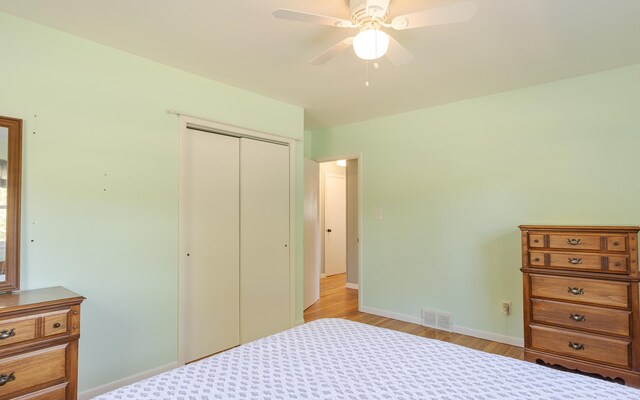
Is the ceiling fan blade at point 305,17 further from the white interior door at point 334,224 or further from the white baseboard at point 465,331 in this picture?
the white interior door at point 334,224

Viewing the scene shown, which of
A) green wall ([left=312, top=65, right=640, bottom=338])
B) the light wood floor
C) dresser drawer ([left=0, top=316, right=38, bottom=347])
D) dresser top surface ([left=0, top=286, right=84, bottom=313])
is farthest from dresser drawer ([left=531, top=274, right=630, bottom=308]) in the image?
dresser drawer ([left=0, top=316, right=38, bottom=347])

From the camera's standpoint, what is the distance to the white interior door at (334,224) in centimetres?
641

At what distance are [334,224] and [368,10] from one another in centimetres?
513

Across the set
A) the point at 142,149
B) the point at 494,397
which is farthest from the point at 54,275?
the point at 494,397

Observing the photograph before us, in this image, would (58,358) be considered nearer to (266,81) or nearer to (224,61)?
(224,61)

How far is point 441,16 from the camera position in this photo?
4.90 ft

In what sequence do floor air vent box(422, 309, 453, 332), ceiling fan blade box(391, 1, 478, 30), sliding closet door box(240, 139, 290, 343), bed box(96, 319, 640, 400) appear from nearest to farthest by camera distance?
bed box(96, 319, 640, 400), ceiling fan blade box(391, 1, 478, 30), sliding closet door box(240, 139, 290, 343), floor air vent box(422, 309, 453, 332)

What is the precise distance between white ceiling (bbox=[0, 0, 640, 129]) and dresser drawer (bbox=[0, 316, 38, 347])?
1.65m

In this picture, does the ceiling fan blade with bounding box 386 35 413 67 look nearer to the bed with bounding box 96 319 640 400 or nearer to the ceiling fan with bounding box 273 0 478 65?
the ceiling fan with bounding box 273 0 478 65

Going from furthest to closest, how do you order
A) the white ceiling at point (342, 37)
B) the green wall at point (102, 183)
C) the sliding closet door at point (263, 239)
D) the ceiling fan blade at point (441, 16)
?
the sliding closet door at point (263, 239)
the green wall at point (102, 183)
the white ceiling at point (342, 37)
the ceiling fan blade at point (441, 16)

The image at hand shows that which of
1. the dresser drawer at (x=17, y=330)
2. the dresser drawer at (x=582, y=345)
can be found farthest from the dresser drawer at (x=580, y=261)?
the dresser drawer at (x=17, y=330)

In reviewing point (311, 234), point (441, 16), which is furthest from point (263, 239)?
point (441, 16)

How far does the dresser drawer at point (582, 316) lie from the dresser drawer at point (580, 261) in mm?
262

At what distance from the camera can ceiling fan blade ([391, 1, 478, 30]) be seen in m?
1.39
